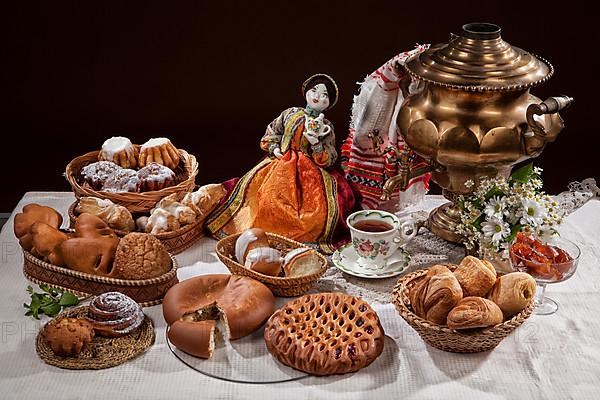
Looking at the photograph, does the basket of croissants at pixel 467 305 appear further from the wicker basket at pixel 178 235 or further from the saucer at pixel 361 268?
the wicker basket at pixel 178 235

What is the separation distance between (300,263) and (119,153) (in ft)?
2.16

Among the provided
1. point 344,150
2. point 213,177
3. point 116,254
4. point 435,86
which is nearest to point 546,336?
point 435,86

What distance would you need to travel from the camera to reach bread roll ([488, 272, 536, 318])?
1873 millimetres

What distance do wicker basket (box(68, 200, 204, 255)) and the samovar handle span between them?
81cm

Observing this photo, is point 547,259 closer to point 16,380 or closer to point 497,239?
point 497,239

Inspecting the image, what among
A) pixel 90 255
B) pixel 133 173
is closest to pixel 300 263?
pixel 90 255

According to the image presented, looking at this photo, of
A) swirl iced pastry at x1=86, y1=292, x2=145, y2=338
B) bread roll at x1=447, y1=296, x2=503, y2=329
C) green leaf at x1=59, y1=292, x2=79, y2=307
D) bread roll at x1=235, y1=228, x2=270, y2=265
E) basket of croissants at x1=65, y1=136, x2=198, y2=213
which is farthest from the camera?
basket of croissants at x1=65, y1=136, x2=198, y2=213

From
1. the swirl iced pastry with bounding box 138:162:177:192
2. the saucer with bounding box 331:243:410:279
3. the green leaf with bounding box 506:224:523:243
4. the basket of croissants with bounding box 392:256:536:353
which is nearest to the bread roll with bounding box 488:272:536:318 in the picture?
the basket of croissants with bounding box 392:256:536:353

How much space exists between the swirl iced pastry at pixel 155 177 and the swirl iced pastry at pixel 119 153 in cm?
8

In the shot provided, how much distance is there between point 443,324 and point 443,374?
3.8 inches

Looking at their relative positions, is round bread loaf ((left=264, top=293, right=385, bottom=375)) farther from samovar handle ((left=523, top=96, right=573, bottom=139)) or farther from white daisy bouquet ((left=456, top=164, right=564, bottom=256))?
samovar handle ((left=523, top=96, right=573, bottom=139))

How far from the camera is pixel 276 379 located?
184cm

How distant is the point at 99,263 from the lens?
6.86 ft

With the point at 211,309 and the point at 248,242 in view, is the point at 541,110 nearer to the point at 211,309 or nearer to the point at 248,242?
the point at 248,242
